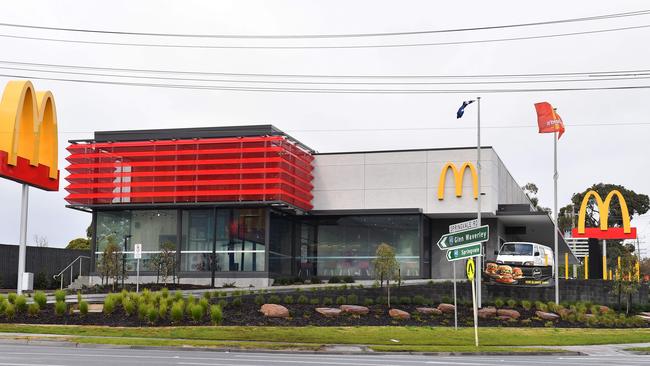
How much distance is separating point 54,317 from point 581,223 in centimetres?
3723

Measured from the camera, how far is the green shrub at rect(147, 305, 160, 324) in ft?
88.6

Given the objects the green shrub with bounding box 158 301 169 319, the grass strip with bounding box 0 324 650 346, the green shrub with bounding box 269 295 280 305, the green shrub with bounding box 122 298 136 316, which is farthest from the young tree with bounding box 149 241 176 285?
the grass strip with bounding box 0 324 650 346

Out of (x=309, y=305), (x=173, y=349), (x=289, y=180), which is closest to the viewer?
(x=173, y=349)

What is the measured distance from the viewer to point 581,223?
176 ft

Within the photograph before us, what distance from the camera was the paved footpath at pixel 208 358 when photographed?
54.3 ft

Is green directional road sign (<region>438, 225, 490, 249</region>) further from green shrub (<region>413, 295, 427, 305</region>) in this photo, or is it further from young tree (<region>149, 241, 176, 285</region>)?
young tree (<region>149, 241, 176, 285</region>)

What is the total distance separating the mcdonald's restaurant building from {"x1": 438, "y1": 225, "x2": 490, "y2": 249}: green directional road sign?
18.7 meters

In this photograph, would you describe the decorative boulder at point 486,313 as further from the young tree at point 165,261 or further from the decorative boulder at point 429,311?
the young tree at point 165,261

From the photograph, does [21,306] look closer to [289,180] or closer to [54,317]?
[54,317]

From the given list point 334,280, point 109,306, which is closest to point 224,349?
point 109,306

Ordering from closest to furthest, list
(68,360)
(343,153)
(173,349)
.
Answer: (68,360) < (173,349) < (343,153)

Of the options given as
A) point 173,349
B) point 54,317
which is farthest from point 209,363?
point 54,317

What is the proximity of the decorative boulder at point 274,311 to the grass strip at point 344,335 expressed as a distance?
2689mm

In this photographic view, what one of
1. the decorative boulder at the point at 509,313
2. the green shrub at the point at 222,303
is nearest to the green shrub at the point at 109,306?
the green shrub at the point at 222,303
